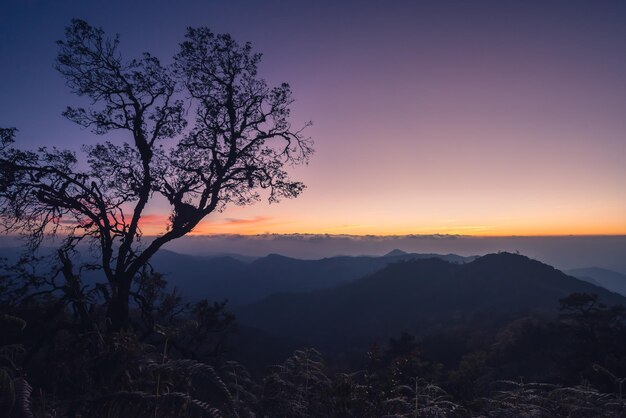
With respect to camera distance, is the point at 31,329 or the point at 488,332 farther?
the point at 488,332

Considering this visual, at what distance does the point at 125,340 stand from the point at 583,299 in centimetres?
5252

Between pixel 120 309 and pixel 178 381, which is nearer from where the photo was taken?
pixel 178 381

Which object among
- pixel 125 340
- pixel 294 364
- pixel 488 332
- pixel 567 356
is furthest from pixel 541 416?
pixel 488 332

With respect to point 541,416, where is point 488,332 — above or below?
below

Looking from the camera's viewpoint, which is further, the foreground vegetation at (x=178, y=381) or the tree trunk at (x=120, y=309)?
the tree trunk at (x=120, y=309)

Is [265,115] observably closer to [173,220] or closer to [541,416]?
Result: [173,220]

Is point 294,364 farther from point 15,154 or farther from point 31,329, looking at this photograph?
point 15,154

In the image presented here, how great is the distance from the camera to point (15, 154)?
343 inches

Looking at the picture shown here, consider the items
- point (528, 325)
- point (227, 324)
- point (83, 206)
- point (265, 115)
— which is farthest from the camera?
point (528, 325)

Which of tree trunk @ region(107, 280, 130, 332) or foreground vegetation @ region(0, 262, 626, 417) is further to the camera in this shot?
tree trunk @ region(107, 280, 130, 332)

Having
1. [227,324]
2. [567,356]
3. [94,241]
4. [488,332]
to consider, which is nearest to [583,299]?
[567,356]

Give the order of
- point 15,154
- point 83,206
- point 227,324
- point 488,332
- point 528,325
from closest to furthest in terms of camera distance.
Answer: point 15,154 < point 83,206 < point 227,324 < point 528,325 < point 488,332

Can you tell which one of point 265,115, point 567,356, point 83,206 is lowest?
point 567,356

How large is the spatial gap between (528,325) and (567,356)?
167 ft
